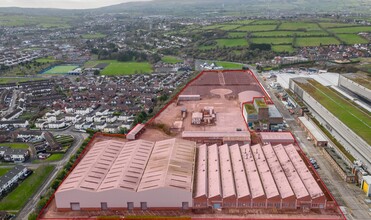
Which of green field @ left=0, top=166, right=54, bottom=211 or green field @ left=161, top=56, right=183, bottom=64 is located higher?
green field @ left=161, top=56, right=183, bottom=64

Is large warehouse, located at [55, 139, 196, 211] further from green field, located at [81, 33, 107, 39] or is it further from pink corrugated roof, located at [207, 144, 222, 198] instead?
green field, located at [81, 33, 107, 39]

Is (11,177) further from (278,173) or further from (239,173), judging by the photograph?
(278,173)

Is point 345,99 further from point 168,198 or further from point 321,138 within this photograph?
point 168,198

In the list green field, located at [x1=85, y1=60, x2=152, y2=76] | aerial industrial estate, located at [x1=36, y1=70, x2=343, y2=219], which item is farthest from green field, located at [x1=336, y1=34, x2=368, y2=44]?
aerial industrial estate, located at [x1=36, y1=70, x2=343, y2=219]

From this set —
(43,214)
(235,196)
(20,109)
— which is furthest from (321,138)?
(20,109)

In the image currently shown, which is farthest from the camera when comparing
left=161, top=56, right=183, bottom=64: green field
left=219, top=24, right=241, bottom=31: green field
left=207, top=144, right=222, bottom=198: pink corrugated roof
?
left=219, top=24, right=241, bottom=31: green field

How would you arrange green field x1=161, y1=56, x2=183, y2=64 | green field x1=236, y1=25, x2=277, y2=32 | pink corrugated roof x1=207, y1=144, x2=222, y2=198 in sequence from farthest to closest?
green field x1=236, y1=25, x2=277, y2=32, green field x1=161, y1=56, x2=183, y2=64, pink corrugated roof x1=207, y1=144, x2=222, y2=198

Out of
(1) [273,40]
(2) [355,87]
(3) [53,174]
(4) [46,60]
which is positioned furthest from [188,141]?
(4) [46,60]
